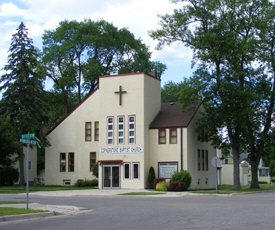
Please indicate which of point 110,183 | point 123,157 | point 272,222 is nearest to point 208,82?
point 123,157

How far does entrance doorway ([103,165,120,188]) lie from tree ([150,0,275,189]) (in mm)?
8395

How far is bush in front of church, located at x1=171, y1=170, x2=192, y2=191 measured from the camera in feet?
117

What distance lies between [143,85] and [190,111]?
18.5 ft

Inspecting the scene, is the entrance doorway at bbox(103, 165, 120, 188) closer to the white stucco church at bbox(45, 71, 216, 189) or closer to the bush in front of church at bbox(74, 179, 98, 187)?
the white stucco church at bbox(45, 71, 216, 189)

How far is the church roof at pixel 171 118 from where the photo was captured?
128ft

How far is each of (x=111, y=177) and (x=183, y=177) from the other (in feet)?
24.0

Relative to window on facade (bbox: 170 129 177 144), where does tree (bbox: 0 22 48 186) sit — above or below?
above

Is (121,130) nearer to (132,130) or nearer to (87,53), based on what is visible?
(132,130)

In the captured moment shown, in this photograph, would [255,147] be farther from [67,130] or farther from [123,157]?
[67,130]

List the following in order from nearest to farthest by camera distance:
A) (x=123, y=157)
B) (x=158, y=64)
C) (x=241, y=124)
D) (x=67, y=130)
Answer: (x=241, y=124)
(x=123, y=157)
(x=67, y=130)
(x=158, y=64)

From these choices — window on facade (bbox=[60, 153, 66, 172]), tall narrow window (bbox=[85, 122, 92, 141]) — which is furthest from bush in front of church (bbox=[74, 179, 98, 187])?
tall narrow window (bbox=[85, 122, 92, 141])

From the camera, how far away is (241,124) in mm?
36656

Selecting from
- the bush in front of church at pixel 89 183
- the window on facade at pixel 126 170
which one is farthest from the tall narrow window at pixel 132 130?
the bush in front of church at pixel 89 183

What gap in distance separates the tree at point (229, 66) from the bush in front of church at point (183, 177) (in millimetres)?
4681
